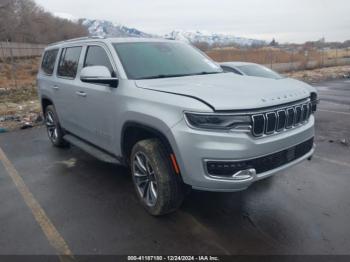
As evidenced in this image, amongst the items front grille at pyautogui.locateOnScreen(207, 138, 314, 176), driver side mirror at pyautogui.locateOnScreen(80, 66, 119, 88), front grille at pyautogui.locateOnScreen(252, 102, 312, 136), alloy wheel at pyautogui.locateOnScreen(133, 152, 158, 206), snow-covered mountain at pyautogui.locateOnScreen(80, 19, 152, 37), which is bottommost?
alloy wheel at pyautogui.locateOnScreen(133, 152, 158, 206)

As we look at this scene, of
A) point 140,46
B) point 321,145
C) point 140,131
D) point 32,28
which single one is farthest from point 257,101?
point 32,28

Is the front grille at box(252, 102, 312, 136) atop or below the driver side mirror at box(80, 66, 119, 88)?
below

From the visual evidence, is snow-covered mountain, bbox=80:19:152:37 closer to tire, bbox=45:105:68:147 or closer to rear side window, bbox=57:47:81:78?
rear side window, bbox=57:47:81:78

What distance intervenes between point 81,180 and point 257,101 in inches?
118

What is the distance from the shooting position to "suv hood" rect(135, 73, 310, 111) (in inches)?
119

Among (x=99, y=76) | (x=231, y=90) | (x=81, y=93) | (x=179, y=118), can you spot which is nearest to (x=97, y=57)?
(x=81, y=93)

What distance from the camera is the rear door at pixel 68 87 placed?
5.02m

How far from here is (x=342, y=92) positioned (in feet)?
44.3

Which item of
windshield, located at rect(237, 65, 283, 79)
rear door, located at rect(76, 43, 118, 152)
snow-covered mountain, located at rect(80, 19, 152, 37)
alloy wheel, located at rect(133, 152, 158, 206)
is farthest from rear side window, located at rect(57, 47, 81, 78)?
windshield, located at rect(237, 65, 283, 79)

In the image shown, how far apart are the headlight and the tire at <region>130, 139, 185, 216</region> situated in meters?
0.62

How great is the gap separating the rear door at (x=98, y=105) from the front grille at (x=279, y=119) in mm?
1751

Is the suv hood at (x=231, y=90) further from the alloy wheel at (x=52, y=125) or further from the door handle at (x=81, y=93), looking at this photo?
the alloy wheel at (x=52, y=125)

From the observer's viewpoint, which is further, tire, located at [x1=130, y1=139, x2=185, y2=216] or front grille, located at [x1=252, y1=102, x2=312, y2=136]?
tire, located at [x1=130, y1=139, x2=185, y2=216]

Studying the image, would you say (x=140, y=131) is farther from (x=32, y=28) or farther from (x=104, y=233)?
(x=32, y=28)
